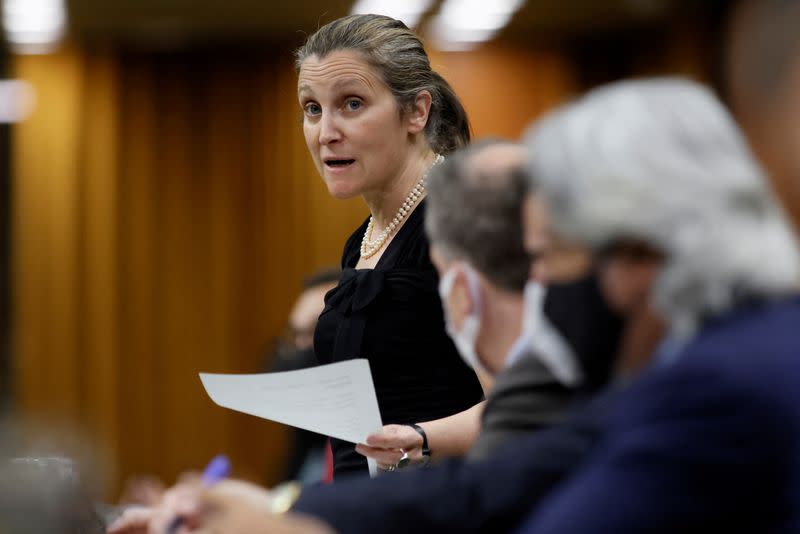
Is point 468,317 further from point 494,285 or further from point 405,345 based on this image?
point 405,345

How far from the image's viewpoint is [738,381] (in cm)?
103

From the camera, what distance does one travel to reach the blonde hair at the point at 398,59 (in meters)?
2.14

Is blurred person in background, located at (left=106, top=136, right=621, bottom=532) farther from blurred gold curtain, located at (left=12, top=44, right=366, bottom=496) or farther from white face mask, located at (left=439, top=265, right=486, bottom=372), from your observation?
blurred gold curtain, located at (left=12, top=44, right=366, bottom=496)

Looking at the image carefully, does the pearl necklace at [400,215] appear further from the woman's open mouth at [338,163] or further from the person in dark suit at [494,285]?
the person in dark suit at [494,285]

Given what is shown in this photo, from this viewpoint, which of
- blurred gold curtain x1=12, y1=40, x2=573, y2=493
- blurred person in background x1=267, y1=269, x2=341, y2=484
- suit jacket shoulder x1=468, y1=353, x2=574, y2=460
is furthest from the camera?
blurred gold curtain x1=12, y1=40, x2=573, y2=493

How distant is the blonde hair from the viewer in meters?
2.14

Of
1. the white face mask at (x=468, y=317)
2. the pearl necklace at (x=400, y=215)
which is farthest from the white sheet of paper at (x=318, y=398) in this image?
the pearl necklace at (x=400, y=215)

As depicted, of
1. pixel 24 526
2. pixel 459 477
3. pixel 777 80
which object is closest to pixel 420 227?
pixel 459 477

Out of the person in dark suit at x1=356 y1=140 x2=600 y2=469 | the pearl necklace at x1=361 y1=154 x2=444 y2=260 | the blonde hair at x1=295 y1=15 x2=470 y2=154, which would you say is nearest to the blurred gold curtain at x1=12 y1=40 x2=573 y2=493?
the blonde hair at x1=295 y1=15 x2=470 y2=154

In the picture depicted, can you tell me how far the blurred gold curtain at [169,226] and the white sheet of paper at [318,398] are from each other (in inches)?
217

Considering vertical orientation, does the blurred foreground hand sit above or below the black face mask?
below

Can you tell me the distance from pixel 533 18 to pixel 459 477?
6.06 m

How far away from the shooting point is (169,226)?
24.4 feet

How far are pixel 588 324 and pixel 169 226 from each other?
6.44 m
